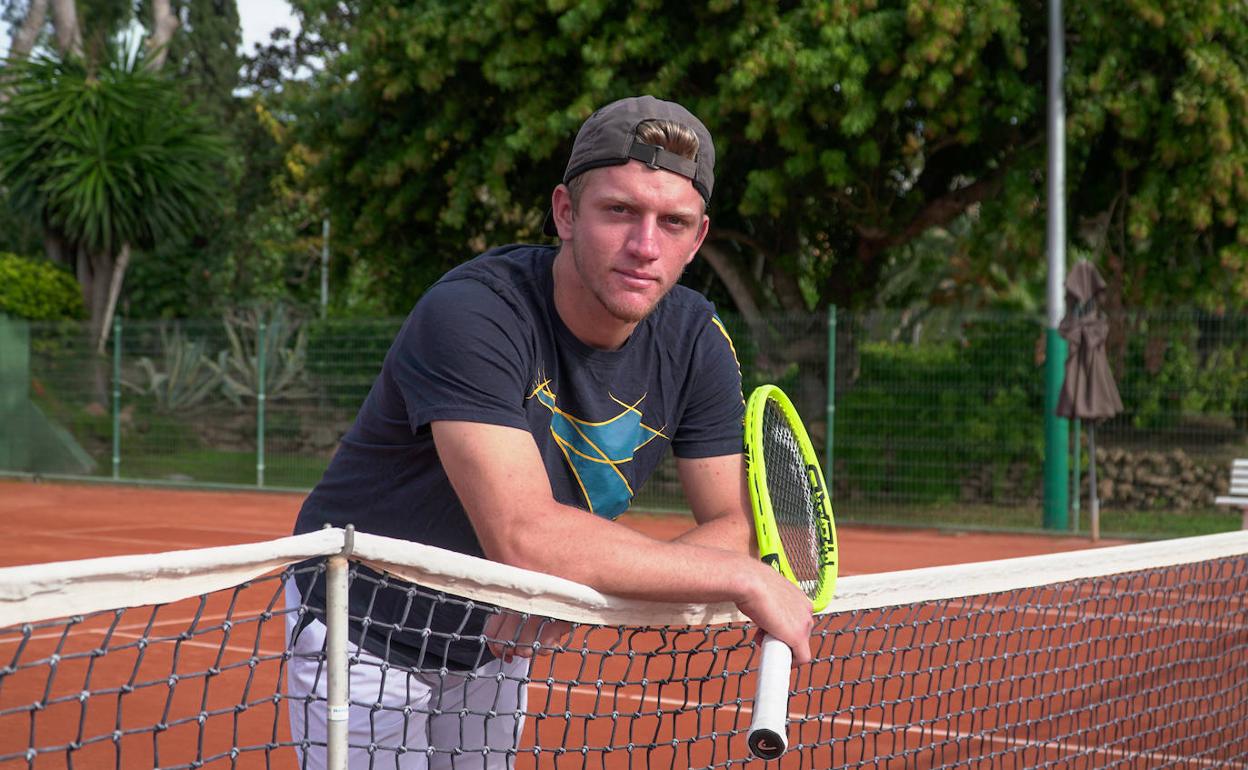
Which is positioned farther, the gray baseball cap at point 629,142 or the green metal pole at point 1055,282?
the green metal pole at point 1055,282

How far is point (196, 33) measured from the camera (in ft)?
136

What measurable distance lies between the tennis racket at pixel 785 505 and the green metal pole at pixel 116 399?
1787cm

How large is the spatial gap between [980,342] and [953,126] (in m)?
2.39

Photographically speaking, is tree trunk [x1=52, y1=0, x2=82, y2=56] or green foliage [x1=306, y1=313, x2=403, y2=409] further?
tree trunk [x1=52, y1=0, x2=82, y2=56]

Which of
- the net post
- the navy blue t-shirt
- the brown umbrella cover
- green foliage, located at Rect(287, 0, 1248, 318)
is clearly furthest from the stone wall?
the net post

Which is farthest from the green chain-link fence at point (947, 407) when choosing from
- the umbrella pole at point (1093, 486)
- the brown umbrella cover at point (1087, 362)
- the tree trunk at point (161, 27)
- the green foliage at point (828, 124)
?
the tree trunk at point (161, 27)

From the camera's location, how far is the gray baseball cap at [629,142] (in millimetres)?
2422

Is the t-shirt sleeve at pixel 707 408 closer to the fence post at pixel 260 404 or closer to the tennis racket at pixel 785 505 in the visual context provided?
the tennis racket at pixel 785 505

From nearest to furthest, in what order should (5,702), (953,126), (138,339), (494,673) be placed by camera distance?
(494,673) → (5,702) → (953,126) → (138,339)

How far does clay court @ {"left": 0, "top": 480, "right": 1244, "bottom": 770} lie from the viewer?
2824 mm

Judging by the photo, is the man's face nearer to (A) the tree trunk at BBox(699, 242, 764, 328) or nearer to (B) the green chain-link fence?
(B) the green chain-link fence

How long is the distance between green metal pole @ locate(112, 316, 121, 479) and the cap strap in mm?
18293

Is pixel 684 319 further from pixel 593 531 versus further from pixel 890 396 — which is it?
pixel 890 396

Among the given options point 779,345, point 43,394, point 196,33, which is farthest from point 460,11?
point 196,33
